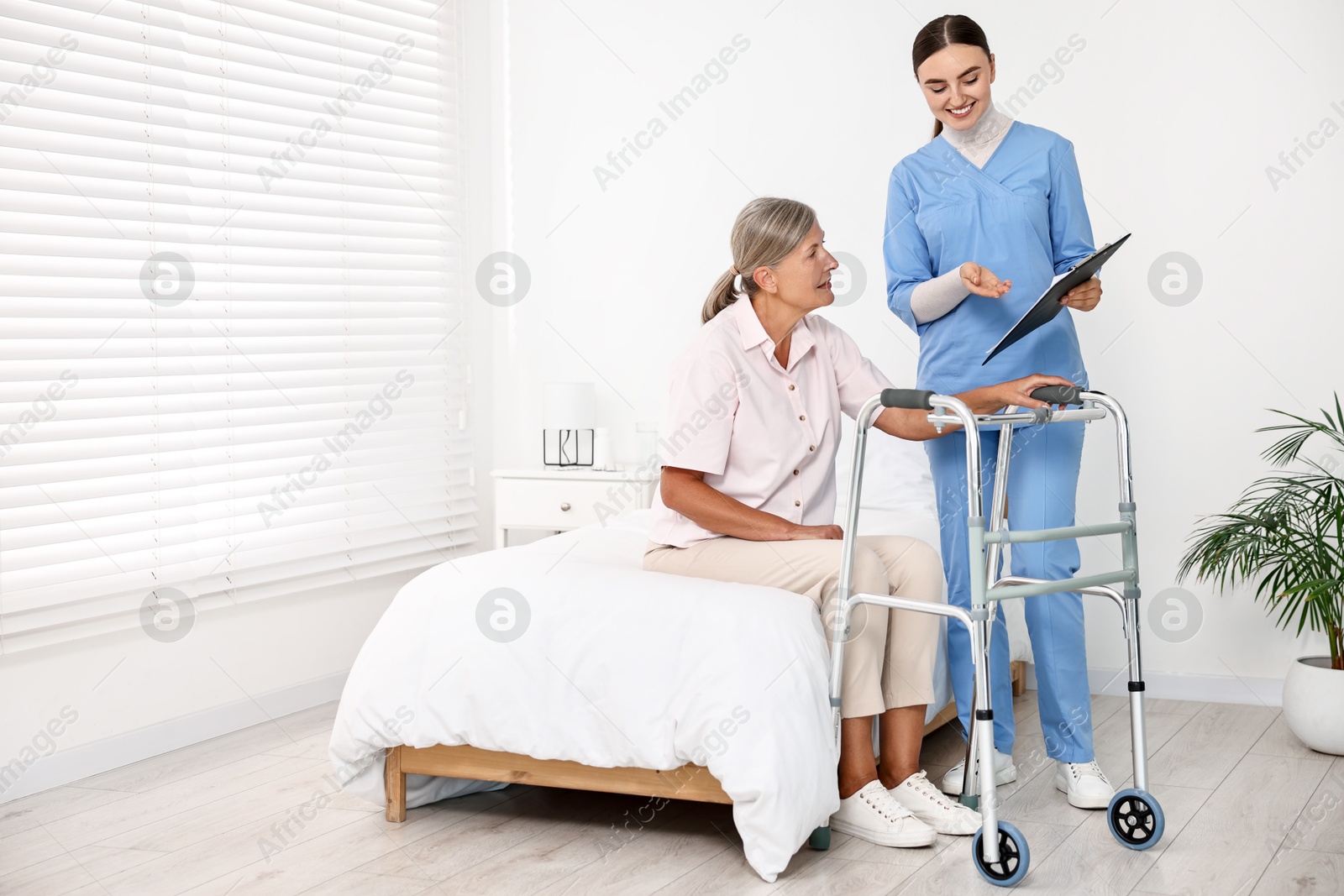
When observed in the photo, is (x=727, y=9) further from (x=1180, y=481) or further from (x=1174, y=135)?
(x=1180, y=481)

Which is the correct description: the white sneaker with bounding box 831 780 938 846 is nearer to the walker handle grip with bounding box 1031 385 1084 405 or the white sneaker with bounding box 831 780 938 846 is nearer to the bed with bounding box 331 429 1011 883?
the bed with bounding box 331 429 1011 883

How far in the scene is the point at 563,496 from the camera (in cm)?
366

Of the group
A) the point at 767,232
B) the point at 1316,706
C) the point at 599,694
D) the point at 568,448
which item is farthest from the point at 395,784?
the point at 1316,706

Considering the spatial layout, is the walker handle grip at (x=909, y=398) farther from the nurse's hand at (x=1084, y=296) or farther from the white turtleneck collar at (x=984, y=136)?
the white turtleneck collar at (x=984, y=136)

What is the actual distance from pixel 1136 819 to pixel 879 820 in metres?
0.44

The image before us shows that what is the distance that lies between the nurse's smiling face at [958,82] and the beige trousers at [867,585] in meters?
0.85

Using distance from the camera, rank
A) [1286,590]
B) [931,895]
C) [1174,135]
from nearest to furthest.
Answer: [931,895]
[1286,590]
[1174,135]

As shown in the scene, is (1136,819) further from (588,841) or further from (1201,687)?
(1201,687)

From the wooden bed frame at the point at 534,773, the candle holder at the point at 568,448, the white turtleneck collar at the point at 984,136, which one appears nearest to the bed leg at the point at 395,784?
the wooden bed frame at the point at 534,773

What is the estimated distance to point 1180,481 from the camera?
3.18 m

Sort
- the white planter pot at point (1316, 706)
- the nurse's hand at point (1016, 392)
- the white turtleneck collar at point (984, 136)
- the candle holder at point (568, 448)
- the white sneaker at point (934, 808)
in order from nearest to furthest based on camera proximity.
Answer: the nurse's hand at point (1016, 392), the white sneaker at point (934, 808), the white turtleneck collar at point (984, 136), the white planter pot at point (1316, 706), the candle holder at point (568, 448)

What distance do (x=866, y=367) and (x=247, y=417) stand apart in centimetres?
182

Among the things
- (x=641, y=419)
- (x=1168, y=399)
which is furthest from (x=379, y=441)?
(x=1168, y=399)

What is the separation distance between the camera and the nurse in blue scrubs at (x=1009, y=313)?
→ 222 centimetres
